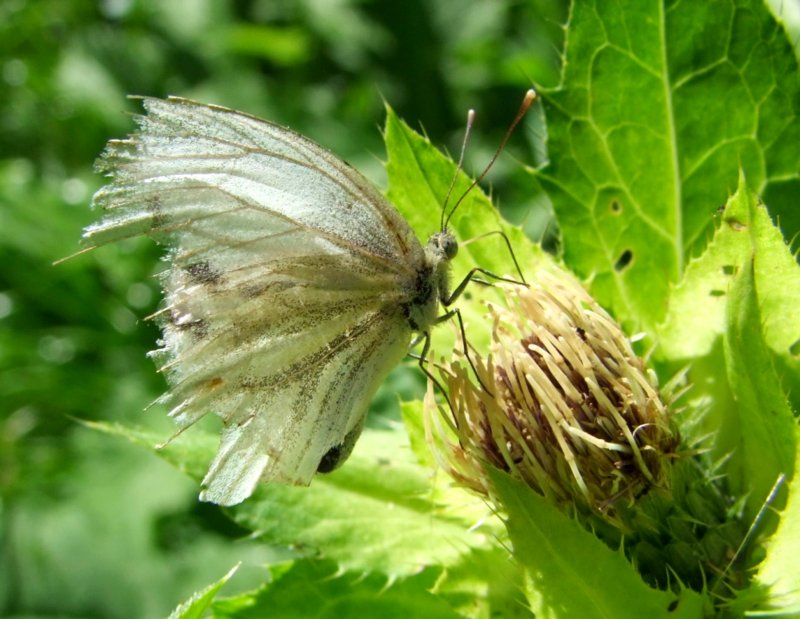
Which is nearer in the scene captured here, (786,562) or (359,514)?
(786,562)

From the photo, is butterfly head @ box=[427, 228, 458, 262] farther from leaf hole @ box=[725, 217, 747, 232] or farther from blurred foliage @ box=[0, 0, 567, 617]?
blurred foliage @ box=[0, 0, 567, 617]

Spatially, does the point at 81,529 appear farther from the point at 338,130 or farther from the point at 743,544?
the point at 743,544

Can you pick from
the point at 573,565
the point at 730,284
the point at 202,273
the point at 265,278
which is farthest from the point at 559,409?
the point at 202,273

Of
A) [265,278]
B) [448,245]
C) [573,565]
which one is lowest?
[573,565]

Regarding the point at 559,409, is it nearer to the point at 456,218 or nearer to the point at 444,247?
the point at 444,247

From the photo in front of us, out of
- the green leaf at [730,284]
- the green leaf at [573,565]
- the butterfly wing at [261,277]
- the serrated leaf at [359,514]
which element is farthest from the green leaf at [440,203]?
the green leaf at [573,565]

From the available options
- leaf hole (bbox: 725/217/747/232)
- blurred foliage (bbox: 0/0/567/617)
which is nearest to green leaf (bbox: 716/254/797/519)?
leaf hole (bbox: 725/217/747/232)
